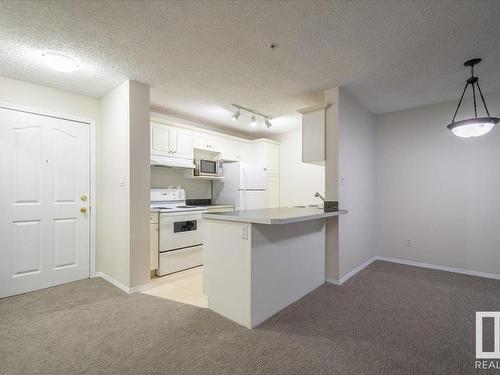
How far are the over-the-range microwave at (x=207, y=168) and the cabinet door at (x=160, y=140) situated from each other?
25.1 inches

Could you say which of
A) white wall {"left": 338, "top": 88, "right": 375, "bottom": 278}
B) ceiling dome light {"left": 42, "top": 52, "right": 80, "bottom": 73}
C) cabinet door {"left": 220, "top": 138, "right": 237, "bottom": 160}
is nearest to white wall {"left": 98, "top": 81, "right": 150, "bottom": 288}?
ceiling dome light {"left": 42, "top": 52, "right": 80, "bottom": 73}

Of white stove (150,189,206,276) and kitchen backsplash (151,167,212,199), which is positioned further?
kitchen backsplash (151,167,212,199)

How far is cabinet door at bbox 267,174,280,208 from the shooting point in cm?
530

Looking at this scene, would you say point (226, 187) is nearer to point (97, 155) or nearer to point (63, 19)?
point (97, 155)

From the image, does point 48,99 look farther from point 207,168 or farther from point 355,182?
point 355,182

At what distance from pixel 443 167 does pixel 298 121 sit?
2.46 m

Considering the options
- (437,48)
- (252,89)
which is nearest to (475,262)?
(437,48)

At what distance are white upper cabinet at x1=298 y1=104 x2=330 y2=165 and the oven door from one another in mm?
1968

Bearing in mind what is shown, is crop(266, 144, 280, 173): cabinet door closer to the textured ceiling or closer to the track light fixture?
the track light fixture

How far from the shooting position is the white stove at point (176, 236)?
11.1 ft

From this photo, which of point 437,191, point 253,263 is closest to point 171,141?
point 253,263

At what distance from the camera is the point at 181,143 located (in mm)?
4059

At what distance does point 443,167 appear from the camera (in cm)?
369

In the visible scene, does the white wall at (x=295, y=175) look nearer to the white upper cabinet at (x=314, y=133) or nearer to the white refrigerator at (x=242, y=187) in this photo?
the white refrigerator at (x=242, y=187)
